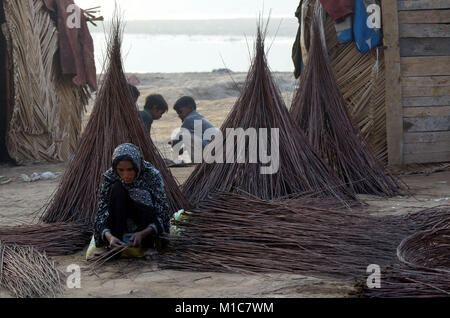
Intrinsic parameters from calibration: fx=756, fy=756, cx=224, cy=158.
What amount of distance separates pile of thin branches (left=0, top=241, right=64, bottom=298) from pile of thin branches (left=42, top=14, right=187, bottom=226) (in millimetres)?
870

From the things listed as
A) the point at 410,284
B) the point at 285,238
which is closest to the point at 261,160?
the point at 285,238

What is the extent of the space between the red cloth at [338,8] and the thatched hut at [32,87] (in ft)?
10.7

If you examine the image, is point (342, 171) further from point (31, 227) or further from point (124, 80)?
point (31, 227)

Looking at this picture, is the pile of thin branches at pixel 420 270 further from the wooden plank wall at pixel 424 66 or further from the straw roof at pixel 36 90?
the straw roof at pixel 36 90

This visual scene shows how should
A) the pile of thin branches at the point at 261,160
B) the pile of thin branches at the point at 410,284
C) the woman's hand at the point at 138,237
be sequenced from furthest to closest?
1. the pile of thin branches at the point at 261,160
2. the woman's hand at the point at 138,237
3. the pile of thin branches at the point at 410,284

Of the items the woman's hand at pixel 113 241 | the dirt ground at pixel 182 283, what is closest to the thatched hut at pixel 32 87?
the dirt ground at pixel 182 283

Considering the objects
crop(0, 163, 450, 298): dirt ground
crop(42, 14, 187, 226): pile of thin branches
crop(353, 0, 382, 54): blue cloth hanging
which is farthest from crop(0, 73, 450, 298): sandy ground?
crop(353, 0, 382, 54): blue cloth hanging

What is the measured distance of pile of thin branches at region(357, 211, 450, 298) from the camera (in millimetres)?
3188

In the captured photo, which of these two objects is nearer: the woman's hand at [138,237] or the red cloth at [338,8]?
the woman's hand at [138,237]

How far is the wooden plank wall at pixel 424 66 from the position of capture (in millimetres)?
7152

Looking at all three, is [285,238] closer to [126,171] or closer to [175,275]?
[175,275]

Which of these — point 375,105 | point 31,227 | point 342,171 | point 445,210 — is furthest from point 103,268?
point 375,105

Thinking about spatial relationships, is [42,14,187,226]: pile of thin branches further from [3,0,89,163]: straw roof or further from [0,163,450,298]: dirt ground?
[3,0,89,163]: straw roof

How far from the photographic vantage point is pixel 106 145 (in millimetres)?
4965
